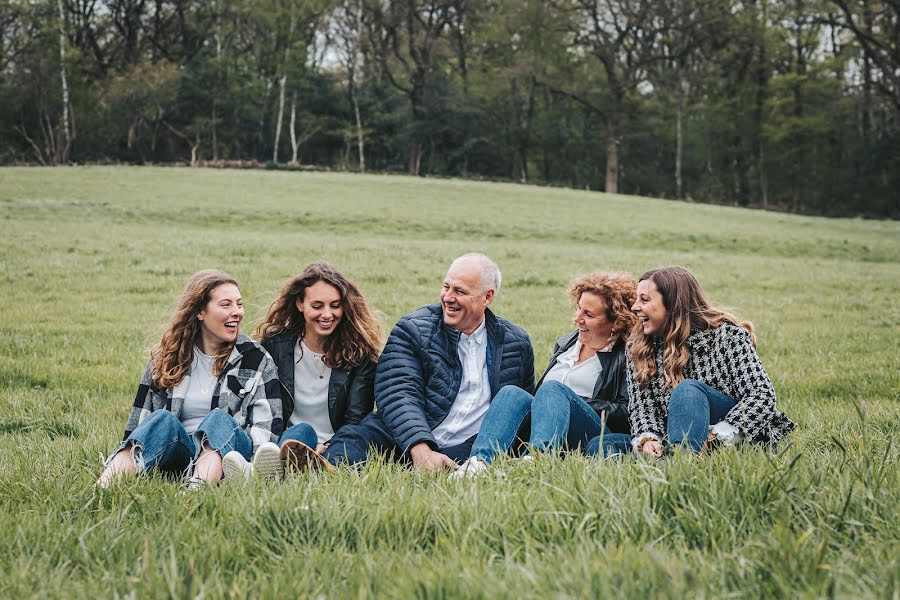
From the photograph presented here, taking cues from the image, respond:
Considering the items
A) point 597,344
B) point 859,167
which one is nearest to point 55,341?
point 597,344

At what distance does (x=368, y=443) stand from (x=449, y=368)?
2.39ft

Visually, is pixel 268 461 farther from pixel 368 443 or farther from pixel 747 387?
pixel 747 387

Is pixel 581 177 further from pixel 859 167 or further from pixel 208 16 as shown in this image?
pixel 208 16

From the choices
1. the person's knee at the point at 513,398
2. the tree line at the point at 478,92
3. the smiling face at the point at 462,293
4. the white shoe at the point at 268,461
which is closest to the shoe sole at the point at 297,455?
the white shoe at the point at 268,461

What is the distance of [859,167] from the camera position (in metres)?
52.0

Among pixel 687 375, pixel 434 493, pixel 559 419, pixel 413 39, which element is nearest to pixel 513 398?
pixel 559 419

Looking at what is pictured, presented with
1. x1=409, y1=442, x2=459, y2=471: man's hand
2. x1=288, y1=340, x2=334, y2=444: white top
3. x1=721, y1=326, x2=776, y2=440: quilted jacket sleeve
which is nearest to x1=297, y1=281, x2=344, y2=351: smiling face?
x1=288, y1=340, x2=334, y2=444: white top

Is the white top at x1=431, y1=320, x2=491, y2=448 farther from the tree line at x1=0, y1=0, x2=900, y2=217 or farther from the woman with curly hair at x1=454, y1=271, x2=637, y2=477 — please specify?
the tree line at x1=0, y1=0, x2=900, y2=217

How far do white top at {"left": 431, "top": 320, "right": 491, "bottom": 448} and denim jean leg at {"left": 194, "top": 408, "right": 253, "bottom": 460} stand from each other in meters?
1.19

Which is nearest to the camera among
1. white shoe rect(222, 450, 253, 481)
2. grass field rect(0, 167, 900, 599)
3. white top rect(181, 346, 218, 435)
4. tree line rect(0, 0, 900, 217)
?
grass field rect(0, 167, 900, 599)

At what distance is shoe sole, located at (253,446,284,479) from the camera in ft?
12.5

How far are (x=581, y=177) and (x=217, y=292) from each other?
2359 inches

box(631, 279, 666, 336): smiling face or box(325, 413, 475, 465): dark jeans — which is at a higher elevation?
box(631, 279, 666, 336): smiling face

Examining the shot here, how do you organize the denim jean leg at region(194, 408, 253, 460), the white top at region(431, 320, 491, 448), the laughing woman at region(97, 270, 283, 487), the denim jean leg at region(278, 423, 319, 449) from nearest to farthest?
the denim jean leg at region(194, 408, 253, 460), the denim jean leg at region(278, 423, 319, 449), the laughing woman at region(97, 270, 283, 487), the white top at region(431, 320, 491, 448)
